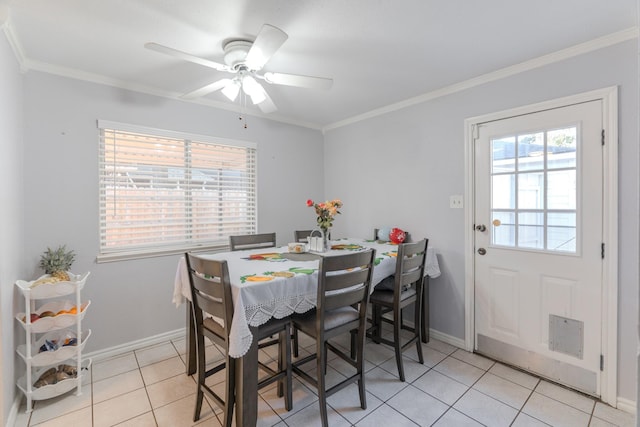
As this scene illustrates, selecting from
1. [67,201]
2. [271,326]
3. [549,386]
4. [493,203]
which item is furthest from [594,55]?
[67,201]

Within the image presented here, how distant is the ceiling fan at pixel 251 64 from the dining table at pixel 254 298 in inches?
48.0

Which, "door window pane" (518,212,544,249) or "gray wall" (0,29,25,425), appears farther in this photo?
"door window pane" (518,212,544,249)

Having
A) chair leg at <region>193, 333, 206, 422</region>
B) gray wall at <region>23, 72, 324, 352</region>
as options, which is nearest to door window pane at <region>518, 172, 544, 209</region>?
chair leg at <region>193, 333, 206, 422</region>

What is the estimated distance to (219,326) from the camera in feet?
5.58

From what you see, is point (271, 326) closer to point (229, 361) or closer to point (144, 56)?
point (229, 361)

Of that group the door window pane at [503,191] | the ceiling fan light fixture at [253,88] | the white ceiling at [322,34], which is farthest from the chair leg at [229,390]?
the door window pane at [503,191]

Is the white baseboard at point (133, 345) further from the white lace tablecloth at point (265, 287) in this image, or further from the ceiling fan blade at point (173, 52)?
the ceiling fan blade at point (173, 52)

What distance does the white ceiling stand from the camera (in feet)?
5.20

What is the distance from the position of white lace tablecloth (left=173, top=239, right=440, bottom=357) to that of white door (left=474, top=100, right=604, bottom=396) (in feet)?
3.03

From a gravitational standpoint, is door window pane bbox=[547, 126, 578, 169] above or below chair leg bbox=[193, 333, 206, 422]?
above

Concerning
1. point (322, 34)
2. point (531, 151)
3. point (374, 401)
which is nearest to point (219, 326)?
point (374, 401)

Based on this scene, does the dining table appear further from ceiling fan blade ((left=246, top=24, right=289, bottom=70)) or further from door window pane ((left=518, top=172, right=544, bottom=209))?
ceiling fan blade ((left=246, top=24, right=289, bottom=70))

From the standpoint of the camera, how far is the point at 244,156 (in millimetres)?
3314

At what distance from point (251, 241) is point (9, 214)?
1599mm
